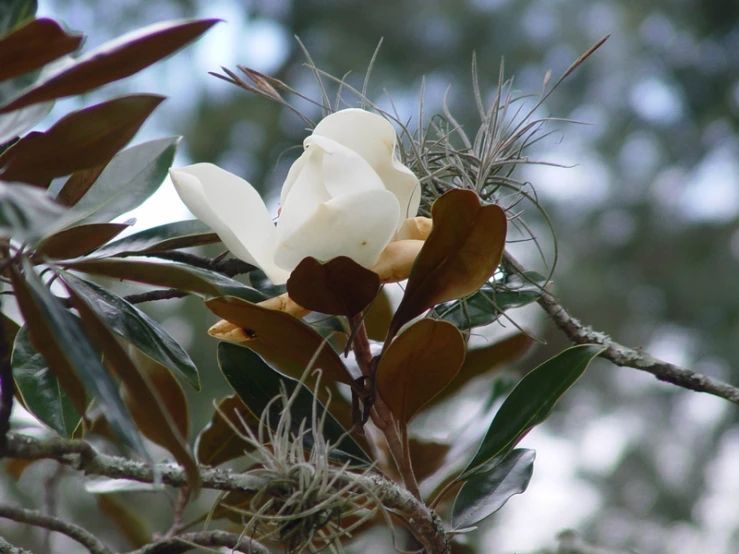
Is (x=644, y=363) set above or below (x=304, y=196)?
above

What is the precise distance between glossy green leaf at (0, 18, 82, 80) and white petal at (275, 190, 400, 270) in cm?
19

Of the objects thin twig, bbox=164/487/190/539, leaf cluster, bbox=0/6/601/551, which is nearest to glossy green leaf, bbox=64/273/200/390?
leaf cluster, bbox=0/6/601/551

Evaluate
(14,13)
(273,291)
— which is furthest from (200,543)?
(14,13)

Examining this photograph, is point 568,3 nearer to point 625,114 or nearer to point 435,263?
point 625,114

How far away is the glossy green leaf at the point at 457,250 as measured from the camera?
0.56 m

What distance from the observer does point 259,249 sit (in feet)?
1.96

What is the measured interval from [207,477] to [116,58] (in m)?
0.28

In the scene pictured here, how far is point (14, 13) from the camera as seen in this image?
1.97 feet

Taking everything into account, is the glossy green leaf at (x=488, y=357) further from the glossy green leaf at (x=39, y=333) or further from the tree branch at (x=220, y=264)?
the glossy green leaf at (x=39, y=333)

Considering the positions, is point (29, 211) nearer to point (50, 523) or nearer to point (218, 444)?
point (50, 523)

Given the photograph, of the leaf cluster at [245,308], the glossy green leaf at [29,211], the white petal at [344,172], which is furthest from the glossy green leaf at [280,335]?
the glossy green leaf at [29,211]

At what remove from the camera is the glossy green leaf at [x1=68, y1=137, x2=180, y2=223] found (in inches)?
27.6

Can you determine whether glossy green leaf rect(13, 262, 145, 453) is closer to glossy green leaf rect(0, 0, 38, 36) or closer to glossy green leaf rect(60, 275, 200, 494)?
glossy green leaf rect(60, 275, 200, 494)

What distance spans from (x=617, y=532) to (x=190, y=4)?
196 inches
